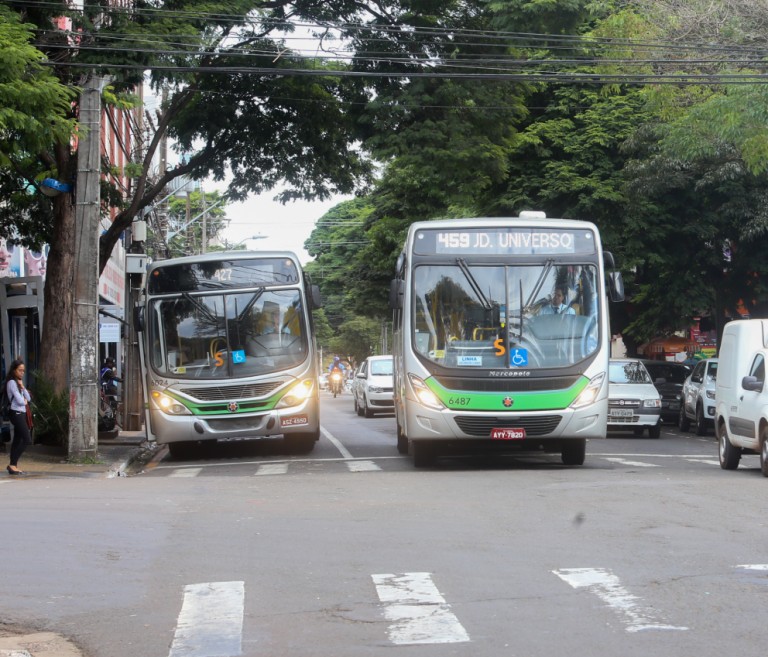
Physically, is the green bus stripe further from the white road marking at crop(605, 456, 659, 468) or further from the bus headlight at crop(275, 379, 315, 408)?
the bus headlight at crop(275, 379, 315, 408)

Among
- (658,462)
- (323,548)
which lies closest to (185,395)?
(658,462)

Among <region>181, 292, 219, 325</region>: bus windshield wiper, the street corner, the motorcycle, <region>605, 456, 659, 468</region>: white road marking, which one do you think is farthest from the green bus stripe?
the motorcycle

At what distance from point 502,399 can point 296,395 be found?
4.79 m

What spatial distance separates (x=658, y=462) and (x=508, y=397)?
416 centimetres

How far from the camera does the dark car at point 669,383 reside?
108 feet

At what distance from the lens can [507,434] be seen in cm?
1611

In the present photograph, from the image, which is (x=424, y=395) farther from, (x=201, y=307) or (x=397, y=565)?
(x=397, y=565)

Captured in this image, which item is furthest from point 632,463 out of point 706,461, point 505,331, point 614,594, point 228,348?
point 614,594

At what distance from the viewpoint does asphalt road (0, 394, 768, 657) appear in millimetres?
6719

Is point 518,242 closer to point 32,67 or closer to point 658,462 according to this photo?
point 658,462

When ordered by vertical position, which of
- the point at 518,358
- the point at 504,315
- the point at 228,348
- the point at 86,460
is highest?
the point at 504,315

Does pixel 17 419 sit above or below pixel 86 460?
above

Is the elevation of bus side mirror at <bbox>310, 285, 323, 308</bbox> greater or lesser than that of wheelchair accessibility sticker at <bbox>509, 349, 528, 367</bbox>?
greater

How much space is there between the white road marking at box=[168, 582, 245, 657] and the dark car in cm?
2534
